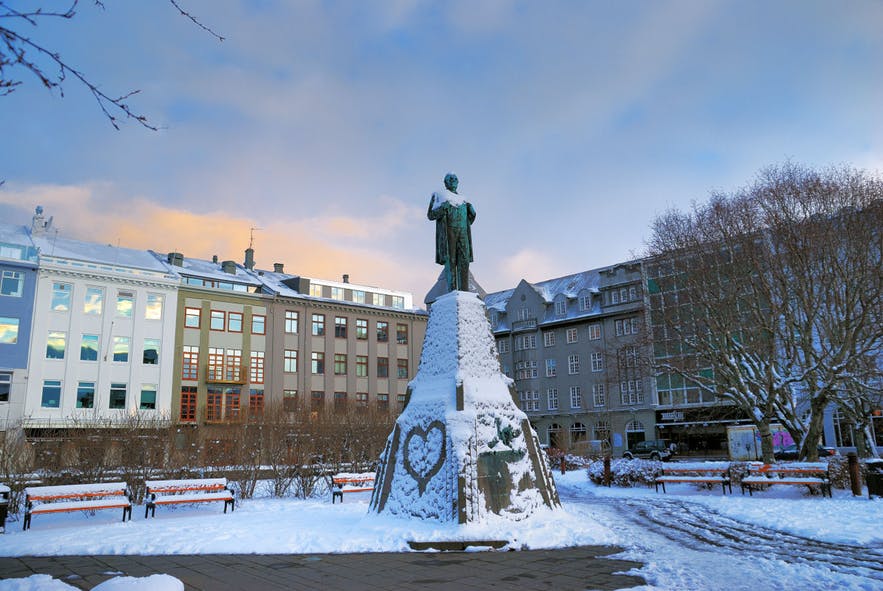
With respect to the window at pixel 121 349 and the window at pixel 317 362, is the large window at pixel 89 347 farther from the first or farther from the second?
the window at pixel 317 362

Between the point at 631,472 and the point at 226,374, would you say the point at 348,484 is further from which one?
the point at 226,374

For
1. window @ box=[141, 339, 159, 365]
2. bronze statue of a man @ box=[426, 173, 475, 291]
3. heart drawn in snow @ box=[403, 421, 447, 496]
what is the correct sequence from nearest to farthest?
heart drawn in snow @ box=[403, 421, 447, 496] < bronze statue of a man @ box=[426, 173, 475, 291] < window @ box=[141, 339, 159, 365]

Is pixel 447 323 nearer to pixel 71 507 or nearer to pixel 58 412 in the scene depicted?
pixel 71 507

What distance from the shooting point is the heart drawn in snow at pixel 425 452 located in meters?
10.8

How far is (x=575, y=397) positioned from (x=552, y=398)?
94.0 inches

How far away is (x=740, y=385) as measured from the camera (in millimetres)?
22297

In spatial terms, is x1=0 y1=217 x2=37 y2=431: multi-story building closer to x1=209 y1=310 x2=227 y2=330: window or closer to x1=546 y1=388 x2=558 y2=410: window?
x1=209 y1=310 x2=227 y2=330: window

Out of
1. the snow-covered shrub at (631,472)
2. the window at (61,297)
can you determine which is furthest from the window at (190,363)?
the snow-covered shrub at (631,472)

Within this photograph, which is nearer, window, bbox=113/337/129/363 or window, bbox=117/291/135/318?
window, bbox=113/337/129/363

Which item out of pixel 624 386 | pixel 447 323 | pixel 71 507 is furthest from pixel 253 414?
pixel 624 386

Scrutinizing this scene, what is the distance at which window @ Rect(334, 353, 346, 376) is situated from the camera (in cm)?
4788

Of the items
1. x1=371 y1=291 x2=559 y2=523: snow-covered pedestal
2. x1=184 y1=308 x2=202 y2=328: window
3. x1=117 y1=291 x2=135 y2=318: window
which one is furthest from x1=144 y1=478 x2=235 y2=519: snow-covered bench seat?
x1=184 y1=308 x2=202 y2=328: window

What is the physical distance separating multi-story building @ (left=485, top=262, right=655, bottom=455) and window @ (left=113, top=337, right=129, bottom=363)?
25923 millimetres

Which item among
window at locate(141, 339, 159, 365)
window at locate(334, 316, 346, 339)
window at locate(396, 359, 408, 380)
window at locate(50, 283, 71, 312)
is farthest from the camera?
window at locate(396, 359, 408, 380)
